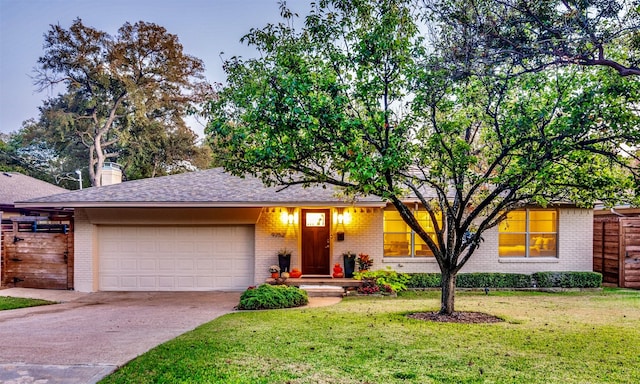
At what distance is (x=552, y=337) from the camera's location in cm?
770

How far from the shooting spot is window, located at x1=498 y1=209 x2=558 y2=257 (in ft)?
50.0

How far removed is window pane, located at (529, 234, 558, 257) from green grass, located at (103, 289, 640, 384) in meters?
5.00

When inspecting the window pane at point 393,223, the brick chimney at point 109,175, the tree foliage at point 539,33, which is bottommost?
the window pane at point 393,223

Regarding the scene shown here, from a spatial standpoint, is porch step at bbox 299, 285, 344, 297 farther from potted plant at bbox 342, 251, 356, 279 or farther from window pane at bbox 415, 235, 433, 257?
window pane at bbox 415, 235, 433, 257

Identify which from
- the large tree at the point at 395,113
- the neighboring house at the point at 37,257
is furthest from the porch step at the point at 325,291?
the neighboring house at the point at 37,257

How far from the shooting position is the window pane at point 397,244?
15.0 metres

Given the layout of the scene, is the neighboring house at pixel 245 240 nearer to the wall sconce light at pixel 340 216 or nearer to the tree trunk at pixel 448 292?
the wall sconce light at pixel 340 216

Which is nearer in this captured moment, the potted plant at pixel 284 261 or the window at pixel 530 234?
the potted plant at pixel 284 261

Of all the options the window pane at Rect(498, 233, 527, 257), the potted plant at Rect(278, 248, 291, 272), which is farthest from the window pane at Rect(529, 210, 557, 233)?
the potted plant at Rect(278, 248, 291, 272)

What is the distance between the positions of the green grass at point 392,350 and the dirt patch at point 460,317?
31 cm

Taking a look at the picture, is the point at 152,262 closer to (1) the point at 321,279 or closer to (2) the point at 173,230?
(2) the point at 173,230

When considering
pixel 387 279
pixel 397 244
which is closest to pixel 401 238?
pixel 397 244

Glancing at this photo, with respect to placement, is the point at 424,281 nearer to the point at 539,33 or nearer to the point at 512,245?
the point at 512,245

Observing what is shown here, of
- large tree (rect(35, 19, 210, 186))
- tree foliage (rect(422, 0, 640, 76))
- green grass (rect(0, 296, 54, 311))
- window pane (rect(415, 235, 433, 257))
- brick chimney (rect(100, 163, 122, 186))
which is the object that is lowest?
green grass (rect(0, 296, 54, 311))
